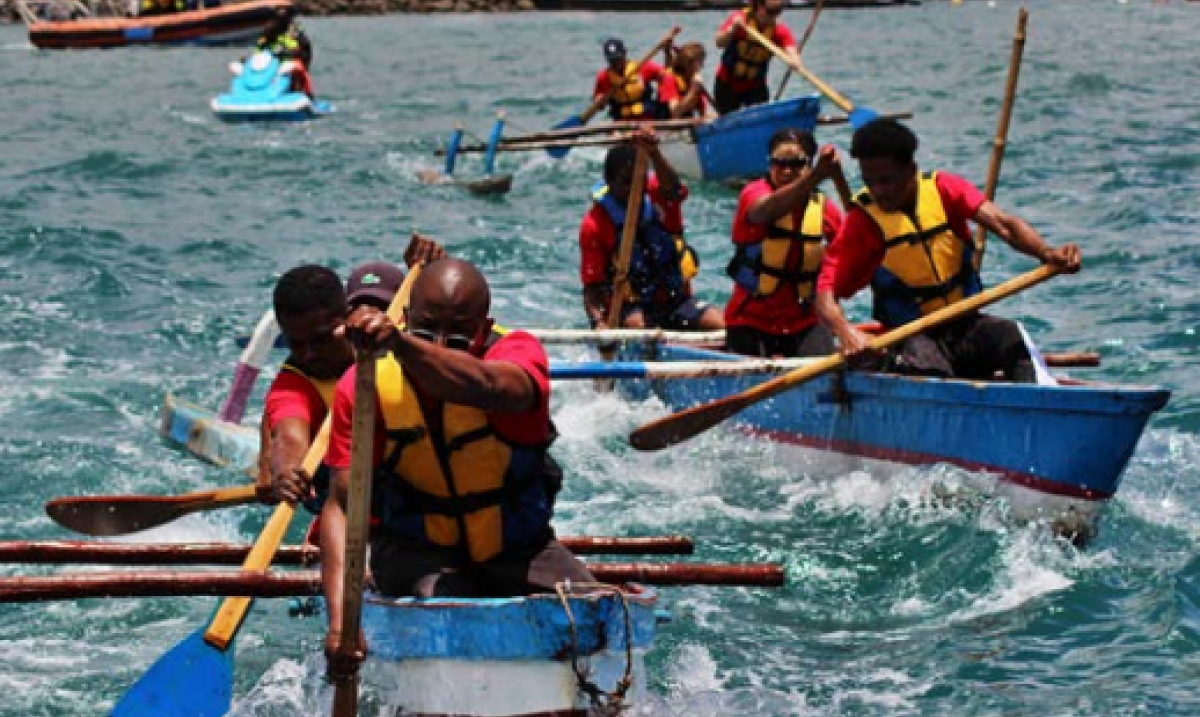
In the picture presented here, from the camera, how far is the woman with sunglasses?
9.17 meters

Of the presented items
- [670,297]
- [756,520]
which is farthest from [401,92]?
[756,520]

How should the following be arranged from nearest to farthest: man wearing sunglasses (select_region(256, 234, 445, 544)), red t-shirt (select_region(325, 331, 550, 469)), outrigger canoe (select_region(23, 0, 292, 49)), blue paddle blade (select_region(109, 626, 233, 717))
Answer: red t-shirt (select_region(325, 331, 550, 469)) < blue paddle blade (select_region(109, 626, 233, 717)) < man wearing sunglasses (select_region(256, 234, 445, 544)) < outrigger canoe (select_region(23, 0, 292, 49))

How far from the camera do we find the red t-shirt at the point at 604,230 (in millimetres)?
10578

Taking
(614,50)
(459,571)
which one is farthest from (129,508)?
(614,50)

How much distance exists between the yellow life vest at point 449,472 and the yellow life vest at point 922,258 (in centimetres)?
331

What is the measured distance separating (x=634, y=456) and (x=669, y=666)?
→ 311 centimetres

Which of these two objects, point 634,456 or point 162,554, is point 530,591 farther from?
point 634,456

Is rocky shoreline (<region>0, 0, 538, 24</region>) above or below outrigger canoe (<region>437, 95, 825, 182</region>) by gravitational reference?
below

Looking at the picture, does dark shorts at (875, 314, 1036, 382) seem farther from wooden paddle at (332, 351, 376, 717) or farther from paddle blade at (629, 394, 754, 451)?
wooden paddle at (332, 351, 376, 717)

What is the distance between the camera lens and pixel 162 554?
6.40m

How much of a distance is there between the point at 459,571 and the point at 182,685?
3.52 feet

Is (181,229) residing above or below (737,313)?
below

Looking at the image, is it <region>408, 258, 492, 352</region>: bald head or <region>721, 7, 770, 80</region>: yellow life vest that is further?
<region>721, 7, 770, 80</region>: yellow life vest

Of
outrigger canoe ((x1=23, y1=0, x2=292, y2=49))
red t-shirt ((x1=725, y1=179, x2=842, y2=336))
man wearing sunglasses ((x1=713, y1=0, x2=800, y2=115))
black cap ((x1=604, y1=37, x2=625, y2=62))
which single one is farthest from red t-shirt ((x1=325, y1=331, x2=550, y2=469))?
outrigger canoe ((x1=23, y1=0, x2=292, y2=49))
